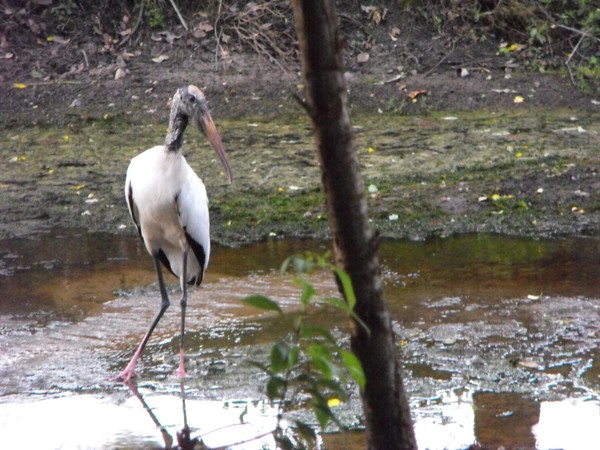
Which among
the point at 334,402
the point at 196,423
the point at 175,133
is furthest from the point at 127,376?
the point at 175,133

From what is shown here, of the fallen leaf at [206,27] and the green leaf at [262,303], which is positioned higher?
the fallen leaf at [206,27]

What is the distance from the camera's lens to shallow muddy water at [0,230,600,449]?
12.9ft

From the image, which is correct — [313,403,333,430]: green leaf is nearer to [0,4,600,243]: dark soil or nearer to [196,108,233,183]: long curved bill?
[196,108,233,183]: long curved bill

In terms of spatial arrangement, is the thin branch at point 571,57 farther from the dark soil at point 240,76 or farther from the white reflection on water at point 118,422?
the white reflection on water at point 118,422

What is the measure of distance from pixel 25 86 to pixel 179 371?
565 cm

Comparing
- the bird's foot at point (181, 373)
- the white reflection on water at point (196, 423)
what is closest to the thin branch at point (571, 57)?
the white reflection on water at point (196, 423)

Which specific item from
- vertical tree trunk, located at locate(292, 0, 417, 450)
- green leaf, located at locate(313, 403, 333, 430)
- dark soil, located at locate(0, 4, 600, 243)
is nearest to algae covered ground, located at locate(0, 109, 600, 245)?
dark soil, located at locate(0, 4, 600, 243)

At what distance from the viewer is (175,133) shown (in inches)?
197

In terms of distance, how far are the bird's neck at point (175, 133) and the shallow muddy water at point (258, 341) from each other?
95 centimetres

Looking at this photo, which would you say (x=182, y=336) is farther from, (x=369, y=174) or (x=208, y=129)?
(x=369, y=174)

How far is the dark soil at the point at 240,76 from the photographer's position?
8.95 metres

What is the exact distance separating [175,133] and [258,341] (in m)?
1.13

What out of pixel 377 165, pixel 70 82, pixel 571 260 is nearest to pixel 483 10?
pixel 377 165

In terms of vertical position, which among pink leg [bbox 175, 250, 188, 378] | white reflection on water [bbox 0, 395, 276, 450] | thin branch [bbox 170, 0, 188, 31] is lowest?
white reflection on water [bbox 0, 395, 276, 450]
